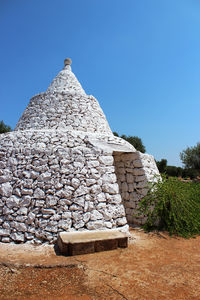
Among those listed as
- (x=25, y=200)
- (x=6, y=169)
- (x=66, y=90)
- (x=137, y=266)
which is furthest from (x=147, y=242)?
(x=66, y=90)

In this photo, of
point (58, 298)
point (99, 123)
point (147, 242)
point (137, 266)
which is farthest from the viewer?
point (99, 123)

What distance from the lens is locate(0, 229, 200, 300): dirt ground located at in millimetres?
2514

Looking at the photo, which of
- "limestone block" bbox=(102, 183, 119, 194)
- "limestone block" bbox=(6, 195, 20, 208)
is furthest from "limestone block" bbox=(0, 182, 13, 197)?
Answer: "limestone block" bbox=(102, 183, 119, 194)

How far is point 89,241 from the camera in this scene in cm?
366

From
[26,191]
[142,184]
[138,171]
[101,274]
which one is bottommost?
[101,274]

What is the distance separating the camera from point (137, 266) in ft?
10.8

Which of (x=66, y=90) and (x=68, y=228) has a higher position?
(x=66, y=90)

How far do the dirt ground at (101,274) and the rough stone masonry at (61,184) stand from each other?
0.60m

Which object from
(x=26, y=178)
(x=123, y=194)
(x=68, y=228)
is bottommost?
(x=68, y=228)

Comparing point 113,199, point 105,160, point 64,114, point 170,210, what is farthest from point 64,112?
point 170,210

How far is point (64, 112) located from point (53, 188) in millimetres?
3178

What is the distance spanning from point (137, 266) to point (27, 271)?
74.1 inches

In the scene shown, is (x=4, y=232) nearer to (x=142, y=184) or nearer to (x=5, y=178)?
(x=5, y=178)

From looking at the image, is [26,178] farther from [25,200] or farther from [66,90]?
[66,90]
